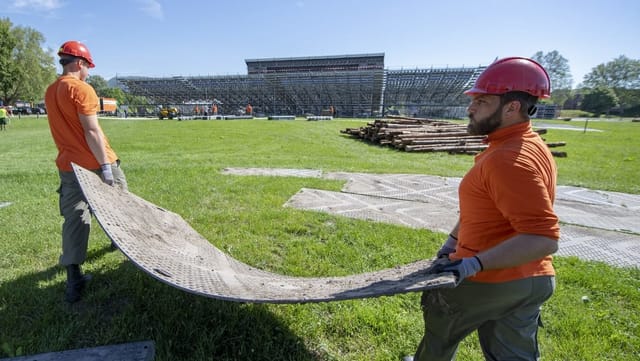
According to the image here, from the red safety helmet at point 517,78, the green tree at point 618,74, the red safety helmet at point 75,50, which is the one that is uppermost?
the green tree at point 618,74

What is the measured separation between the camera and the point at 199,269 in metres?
2.20

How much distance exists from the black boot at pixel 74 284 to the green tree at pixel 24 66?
221 feet

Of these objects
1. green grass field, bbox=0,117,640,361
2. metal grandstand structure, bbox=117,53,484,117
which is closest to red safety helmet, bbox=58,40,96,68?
green grass field, bbox=0,117,640,361

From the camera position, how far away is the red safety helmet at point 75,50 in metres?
2.96

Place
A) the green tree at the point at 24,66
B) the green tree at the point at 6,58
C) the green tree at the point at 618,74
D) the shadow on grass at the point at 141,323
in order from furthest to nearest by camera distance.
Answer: the green tree at the point at 618,74 < the green tree at the point at 24,66 < the green tree at the point at 6,58 < the shadow on grass at the point at 141,323

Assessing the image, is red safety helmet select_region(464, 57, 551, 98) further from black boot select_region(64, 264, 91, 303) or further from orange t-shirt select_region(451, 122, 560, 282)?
black boot select_region(64, 264, 91, 303)

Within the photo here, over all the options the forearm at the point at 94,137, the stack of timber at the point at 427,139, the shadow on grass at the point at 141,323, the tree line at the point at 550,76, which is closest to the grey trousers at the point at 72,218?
the forearm at the point at 94,137

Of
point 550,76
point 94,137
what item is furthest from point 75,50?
point 550,76

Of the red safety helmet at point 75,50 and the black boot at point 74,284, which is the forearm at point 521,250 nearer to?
the black boot at point 74,284

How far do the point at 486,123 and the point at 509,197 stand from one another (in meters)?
0.43

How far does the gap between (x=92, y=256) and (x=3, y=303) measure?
0.95m

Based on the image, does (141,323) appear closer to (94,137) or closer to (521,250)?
(94,137)

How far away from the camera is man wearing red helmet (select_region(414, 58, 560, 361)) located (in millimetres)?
1407

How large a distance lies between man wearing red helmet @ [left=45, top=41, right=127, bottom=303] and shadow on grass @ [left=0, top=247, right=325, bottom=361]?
28cm
